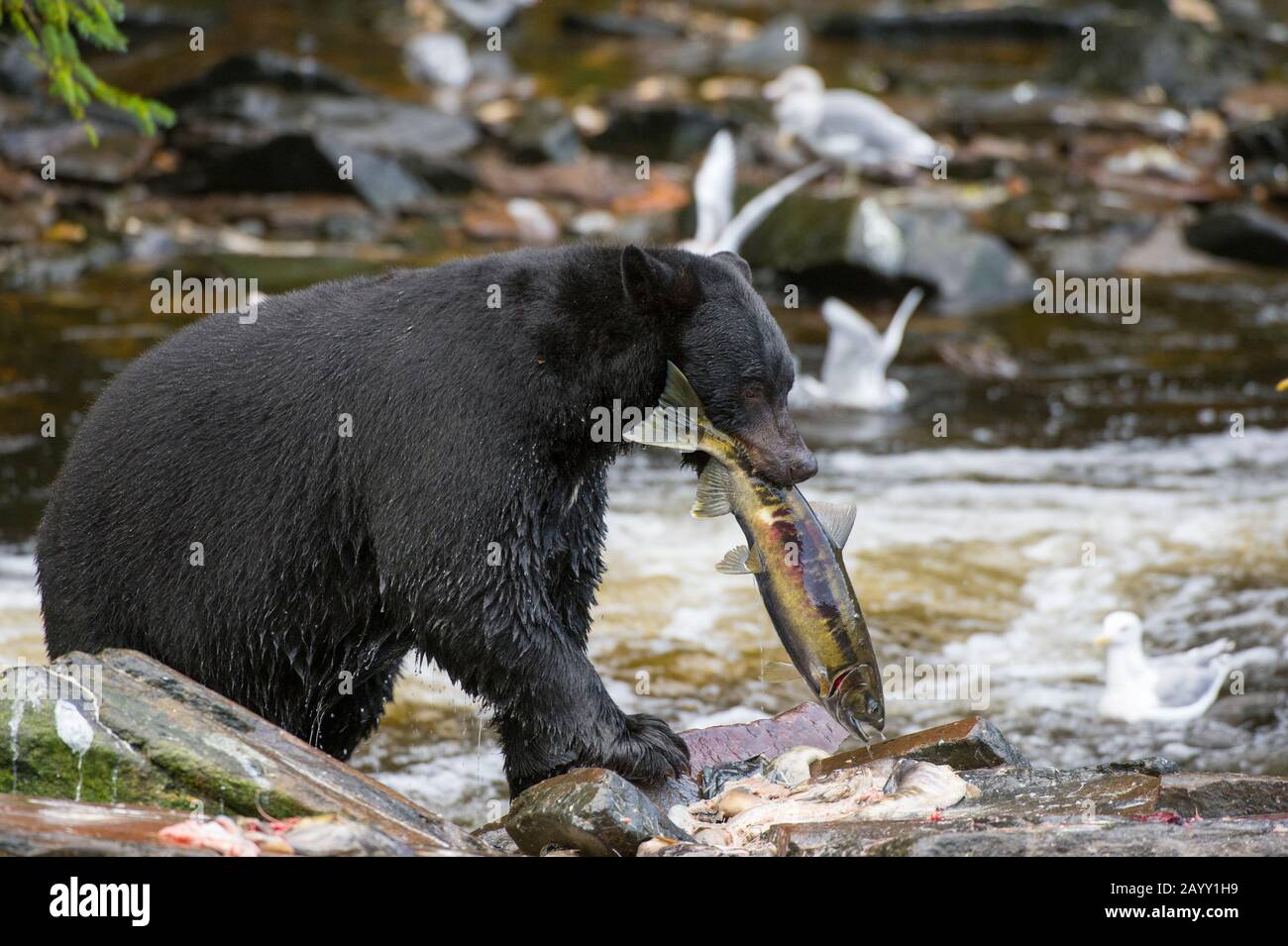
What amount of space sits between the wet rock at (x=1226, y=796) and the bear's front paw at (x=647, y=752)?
1.54 metres

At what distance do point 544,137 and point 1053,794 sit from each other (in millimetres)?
14855

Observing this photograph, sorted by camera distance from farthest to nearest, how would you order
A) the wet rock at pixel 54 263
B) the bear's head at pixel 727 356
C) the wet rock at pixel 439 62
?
the wet rock at pixel 439 62
the wet rock at pixel 54 263
the bear's head at pixel 727 356

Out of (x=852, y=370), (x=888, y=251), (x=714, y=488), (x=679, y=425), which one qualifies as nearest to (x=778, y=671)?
(x=714, y=488)

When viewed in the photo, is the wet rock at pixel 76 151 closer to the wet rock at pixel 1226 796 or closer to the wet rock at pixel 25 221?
the wet rock at pixel 25 221

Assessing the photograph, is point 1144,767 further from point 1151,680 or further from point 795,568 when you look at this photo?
point 1151,680

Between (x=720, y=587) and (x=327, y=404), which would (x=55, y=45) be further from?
(x=720, y=587)

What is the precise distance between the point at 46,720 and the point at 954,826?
2.48 metres

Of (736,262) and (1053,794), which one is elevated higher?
(736,262)

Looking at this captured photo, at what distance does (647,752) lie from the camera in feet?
17.3

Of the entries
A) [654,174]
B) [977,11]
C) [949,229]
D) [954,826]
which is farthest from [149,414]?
[977,11]

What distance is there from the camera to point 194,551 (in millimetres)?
5281

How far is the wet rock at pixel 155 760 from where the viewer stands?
14.0 ft

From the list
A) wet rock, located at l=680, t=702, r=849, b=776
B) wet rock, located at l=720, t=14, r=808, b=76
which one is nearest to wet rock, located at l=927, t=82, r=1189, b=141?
wet rock, located at l=720, t=14, r=808, b=76

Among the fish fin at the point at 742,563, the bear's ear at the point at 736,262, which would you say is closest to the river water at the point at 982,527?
the fish fin at the point at 742,563
